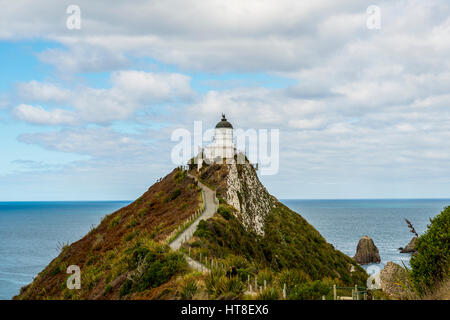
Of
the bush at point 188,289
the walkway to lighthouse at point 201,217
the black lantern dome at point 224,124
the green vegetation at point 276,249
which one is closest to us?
the bush at point 188,289

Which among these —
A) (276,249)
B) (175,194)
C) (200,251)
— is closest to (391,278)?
(200,251)

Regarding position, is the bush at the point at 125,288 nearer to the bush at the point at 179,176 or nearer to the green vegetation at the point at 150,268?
the green vegetation at the point at 150,268

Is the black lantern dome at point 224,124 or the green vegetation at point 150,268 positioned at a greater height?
the black lantern dome at point 224,124

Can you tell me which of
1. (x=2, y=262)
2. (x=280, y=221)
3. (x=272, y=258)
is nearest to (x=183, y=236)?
(x=272, y=258)

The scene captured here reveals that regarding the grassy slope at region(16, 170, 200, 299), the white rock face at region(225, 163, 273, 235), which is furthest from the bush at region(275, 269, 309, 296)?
the white rock face at region(225, 163, 273, 235)

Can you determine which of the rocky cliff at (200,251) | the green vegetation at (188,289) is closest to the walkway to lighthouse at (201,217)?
the rocky cliff at (200,251)
